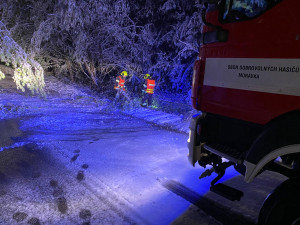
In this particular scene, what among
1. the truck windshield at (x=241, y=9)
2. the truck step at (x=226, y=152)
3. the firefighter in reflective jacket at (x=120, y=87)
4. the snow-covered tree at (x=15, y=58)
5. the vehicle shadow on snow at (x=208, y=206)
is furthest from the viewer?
the firefighter in reflective jacket at (x=120, y=87)

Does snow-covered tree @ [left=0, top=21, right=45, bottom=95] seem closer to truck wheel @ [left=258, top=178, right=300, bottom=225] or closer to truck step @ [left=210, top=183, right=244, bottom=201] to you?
truck step @ [left=210, top=183, right=244, bottom=201]

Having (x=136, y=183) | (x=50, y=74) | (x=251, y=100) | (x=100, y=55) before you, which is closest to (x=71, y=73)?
(x=50, y=74)

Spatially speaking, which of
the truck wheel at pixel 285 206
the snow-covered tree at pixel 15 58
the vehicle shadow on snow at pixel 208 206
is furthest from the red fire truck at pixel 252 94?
the snow-covered tree at pixel 15 58

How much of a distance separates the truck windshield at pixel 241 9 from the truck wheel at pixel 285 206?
159cm

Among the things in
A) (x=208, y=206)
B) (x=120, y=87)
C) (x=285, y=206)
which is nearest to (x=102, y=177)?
(x=208, y=206)

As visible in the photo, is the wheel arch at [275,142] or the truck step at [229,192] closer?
the wheel arch at [275,142]

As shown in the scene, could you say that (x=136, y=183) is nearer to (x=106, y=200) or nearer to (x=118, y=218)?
(x=106, y=200)

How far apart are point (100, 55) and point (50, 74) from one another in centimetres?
A: 352

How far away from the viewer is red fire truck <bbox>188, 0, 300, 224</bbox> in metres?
1.83

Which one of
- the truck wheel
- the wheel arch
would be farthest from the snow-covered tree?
the truck wheel

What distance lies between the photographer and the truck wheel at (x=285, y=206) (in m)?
1.79

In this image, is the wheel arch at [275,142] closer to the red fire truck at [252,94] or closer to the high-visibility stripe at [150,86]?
the red fire truck at [252,94]

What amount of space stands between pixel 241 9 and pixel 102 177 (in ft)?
9.65

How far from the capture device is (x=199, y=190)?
3.17 m
